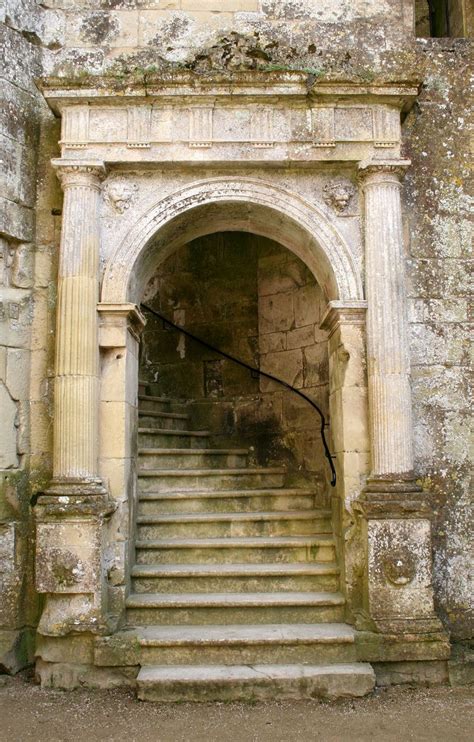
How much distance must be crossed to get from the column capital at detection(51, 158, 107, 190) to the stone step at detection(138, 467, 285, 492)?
252cm

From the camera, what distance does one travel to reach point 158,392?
7.93 m

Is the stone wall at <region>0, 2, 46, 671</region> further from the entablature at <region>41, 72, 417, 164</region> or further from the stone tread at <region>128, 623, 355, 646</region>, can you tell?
the stone tread at <region>128, 623, 355, 646</region>

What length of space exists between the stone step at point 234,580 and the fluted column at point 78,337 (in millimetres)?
882

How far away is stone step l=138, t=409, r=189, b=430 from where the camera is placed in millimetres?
6875

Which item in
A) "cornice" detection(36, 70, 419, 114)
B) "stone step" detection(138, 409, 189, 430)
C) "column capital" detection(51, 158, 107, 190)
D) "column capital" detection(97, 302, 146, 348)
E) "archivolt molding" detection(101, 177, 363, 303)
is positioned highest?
"cornice" detection(36, 70, 419, 114)

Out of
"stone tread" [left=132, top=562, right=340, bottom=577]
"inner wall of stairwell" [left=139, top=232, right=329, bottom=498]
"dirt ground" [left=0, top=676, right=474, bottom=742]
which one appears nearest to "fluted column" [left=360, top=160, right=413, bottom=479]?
"stone tread" [left=132, top=562, right=340, bottom=577]

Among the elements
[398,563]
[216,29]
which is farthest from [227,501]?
[216,29]

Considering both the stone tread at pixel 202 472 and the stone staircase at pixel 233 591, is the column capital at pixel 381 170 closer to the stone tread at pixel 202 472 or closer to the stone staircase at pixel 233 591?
the stone staircase at pixel 233 591

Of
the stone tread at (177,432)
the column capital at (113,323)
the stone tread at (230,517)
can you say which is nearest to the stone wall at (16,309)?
the column capital at (113,323)

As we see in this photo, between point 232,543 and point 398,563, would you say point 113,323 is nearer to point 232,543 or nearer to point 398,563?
point 232,543

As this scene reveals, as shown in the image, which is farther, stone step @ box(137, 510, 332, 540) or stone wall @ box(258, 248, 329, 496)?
stone wall @ box(258, 248, 329, 496)

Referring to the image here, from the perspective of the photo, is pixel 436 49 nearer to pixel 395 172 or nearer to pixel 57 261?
pixel 395 172

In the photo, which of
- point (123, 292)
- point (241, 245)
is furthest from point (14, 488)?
point (241, 245)

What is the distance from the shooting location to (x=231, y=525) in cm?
532
